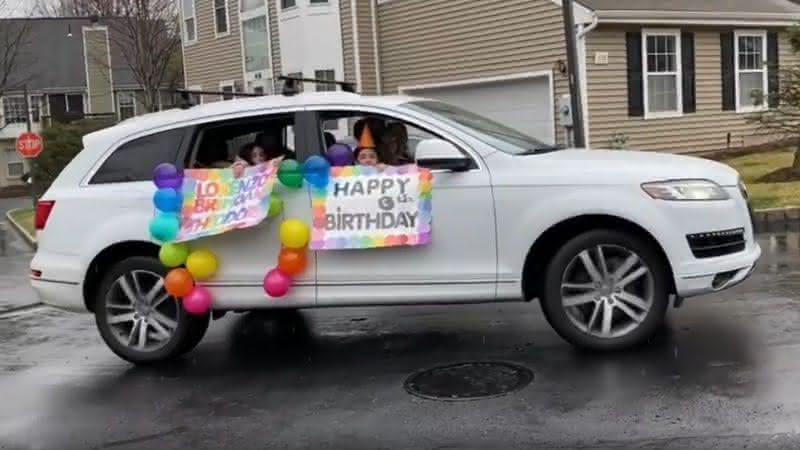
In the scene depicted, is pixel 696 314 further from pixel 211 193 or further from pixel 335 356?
pixel 211 193

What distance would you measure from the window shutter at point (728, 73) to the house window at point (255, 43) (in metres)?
12.5

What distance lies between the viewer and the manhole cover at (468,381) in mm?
5492

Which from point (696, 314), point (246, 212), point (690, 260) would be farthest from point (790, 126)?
point (246, 212)

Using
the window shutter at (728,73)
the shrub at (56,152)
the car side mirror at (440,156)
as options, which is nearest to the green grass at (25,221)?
the shrub at (56,152)

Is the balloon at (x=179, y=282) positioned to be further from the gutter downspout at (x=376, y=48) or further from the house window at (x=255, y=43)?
the house window at (x=255, y=43)

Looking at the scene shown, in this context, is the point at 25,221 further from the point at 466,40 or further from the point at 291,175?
the point at 291,175

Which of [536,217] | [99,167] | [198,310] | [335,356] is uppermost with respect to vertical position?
[99,167]

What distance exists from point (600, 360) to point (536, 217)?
0.99m

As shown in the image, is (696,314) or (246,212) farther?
(696,314)

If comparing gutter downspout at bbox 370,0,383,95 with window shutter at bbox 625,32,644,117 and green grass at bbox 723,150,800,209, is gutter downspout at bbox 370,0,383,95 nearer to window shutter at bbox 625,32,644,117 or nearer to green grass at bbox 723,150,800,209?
window shutter at bbox 625,32,644,117

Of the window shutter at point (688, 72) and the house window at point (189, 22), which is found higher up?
the house window at point (189, 22)

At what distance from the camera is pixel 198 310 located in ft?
21.0

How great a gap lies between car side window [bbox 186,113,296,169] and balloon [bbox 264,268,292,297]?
851 millimetres

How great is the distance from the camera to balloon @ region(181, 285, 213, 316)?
20.9ft
